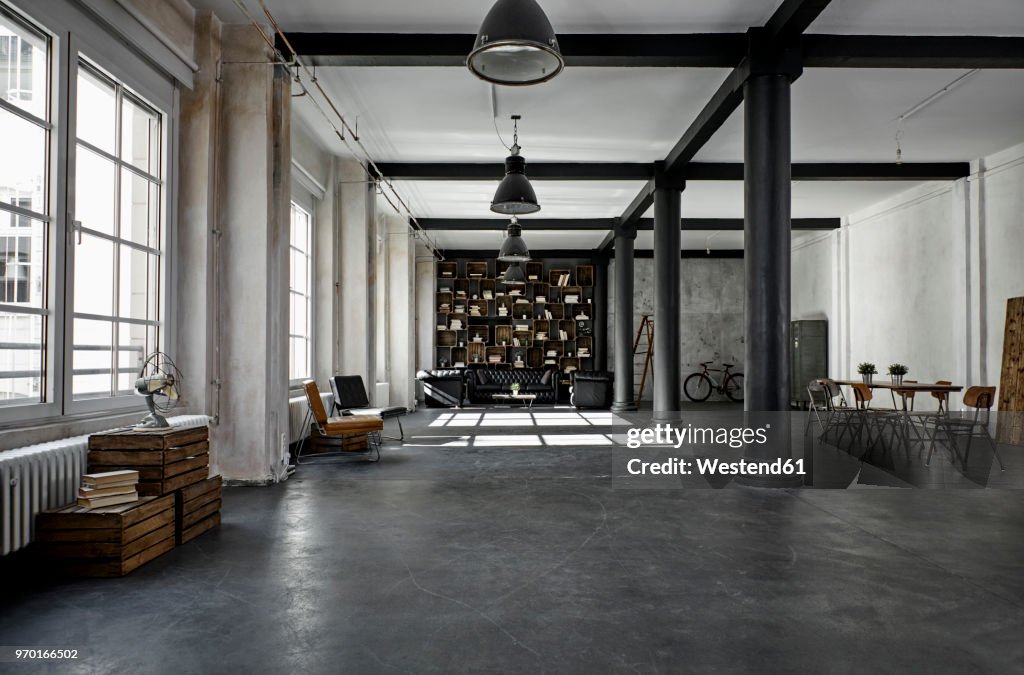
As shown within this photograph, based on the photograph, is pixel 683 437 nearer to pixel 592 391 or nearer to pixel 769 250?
pixel 769 250

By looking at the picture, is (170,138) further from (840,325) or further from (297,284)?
(840,325)

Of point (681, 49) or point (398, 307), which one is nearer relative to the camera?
point (681, 49)

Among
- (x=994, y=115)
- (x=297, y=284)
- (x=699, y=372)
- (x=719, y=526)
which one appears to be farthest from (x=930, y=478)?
(x=699, y=372)

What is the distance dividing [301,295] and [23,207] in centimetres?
493

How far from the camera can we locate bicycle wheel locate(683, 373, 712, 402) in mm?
17469

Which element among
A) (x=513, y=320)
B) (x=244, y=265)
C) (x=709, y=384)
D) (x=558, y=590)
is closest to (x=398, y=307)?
(x=513, y=320)

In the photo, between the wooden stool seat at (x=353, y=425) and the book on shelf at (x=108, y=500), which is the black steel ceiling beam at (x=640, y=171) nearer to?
the wooden stool seat at (x=353, y=425)

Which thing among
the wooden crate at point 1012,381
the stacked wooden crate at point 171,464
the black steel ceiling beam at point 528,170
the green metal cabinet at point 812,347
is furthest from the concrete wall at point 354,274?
the green metal cabinet at point 812,347

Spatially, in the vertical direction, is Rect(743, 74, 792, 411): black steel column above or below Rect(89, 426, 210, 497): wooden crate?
above

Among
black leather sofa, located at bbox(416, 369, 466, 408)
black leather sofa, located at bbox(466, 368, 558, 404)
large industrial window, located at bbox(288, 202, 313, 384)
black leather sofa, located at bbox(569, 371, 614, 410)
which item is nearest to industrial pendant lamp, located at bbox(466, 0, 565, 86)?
large industrial window, located at bbox(288, 202, 313, 384)

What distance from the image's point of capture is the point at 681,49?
6.05 metres

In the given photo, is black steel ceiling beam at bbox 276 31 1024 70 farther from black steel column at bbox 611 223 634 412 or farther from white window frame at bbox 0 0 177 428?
black steel column at bbox 611 223 634 412

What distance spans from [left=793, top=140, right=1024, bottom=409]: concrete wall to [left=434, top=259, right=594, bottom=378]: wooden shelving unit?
6115 millimetres

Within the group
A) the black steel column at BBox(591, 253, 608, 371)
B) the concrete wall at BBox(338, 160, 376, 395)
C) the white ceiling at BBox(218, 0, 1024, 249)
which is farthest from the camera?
the black steel column at BBox(591, 253, 608, 371)
